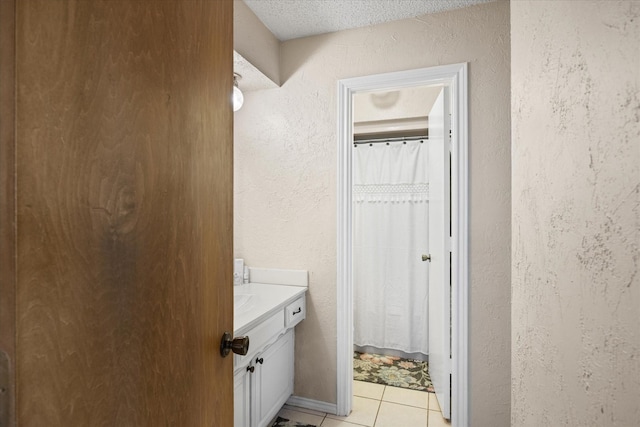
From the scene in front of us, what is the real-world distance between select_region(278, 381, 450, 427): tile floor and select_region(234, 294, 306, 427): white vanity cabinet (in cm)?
22

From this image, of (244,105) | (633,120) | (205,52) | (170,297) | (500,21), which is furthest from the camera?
(244,105)

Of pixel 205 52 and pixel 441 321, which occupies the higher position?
pixel 205 52

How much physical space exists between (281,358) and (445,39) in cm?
207

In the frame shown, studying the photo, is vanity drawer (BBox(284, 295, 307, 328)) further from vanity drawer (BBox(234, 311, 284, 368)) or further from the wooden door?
the wooden door

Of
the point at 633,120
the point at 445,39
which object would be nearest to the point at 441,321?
the point at 445,39

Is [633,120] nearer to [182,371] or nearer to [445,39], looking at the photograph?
[182,371]

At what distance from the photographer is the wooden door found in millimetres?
401

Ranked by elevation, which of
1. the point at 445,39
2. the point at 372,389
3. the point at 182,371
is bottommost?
the point at 372,389

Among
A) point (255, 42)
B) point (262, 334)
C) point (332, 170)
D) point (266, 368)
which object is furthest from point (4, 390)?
point (255, 42)

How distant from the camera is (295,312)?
1.99 m

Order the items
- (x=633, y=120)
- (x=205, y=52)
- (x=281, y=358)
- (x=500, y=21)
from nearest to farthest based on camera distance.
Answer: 1. (x=633, y=120)
2. (x=205, y=52)
3. (x=500, y=21)
4. (x=281, y=358)

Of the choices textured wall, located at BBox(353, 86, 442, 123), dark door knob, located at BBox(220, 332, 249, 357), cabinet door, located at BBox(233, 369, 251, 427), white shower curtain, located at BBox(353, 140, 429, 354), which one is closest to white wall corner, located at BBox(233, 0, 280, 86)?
textured wall, located at BBox(353, 86, 442, 123)

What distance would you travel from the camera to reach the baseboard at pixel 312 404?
207cm

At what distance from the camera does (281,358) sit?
199 cm
